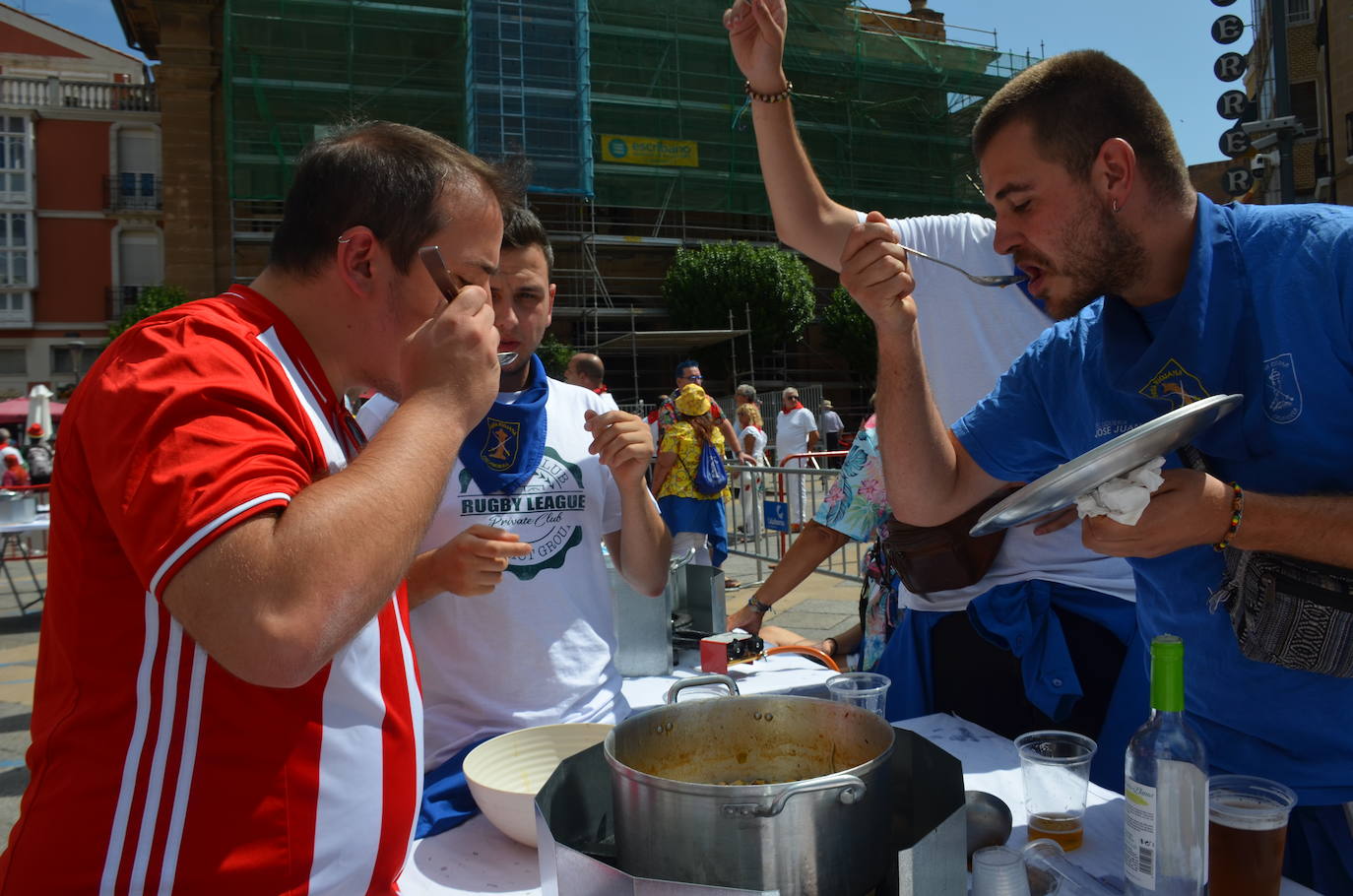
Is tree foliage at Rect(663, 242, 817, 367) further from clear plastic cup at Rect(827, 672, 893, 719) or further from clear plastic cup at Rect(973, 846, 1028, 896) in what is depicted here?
clear plastic cup at Rect(973, 846, 1028, 896)

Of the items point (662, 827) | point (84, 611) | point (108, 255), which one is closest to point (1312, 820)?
point (662, 827)

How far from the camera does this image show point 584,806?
1247 millimetres

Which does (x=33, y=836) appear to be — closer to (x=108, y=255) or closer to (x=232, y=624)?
(x=232, y=624)

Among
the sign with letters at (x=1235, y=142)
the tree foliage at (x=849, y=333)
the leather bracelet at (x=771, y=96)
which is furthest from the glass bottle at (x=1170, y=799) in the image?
the tree foliage at (x=849, y=333)

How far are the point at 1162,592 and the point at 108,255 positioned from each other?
3312 cm

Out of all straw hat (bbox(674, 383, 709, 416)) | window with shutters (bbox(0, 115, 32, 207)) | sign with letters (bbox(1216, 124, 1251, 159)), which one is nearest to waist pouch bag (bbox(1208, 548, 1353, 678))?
straw hat (bbox(674, 383, 709, 416))

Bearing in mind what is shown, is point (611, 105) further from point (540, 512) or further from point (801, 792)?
point (801, 792)

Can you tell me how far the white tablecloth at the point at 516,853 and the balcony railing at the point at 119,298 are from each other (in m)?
31.2

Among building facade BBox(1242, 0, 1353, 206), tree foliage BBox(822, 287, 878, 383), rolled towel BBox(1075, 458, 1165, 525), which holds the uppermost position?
building facade BBox(1242, 0, 1353, 206)

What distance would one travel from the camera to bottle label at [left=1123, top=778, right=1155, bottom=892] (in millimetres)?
1145

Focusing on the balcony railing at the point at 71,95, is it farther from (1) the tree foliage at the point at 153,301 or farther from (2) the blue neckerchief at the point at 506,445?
(2) the blue neckerchief at the point at 506,445

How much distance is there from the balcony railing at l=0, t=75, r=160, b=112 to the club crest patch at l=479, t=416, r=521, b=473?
109ft

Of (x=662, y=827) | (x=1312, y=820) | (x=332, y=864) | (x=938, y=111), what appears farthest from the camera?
(x=938, y=111)

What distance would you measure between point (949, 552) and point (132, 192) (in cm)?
3268
